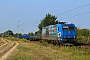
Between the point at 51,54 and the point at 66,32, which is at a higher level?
the point at 66,32

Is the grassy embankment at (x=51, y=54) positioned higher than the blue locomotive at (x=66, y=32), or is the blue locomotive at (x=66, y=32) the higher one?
the blue locomotive at (x=66, y=32)

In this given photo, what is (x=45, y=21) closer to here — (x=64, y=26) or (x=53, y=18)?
(x=53, y=18)

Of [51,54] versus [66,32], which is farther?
[66,32]

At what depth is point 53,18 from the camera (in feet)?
312

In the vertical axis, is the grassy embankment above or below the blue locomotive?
below

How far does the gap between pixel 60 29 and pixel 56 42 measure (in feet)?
9.21

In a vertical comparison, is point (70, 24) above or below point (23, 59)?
above

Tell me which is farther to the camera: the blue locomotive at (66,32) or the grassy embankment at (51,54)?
the blue locomotive at (66,32)

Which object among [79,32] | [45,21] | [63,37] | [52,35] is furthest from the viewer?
[45,21]

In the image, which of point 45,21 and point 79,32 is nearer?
point 79,32

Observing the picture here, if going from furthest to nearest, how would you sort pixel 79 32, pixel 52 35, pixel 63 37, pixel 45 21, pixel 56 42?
pixel 45 21 → pixel 79 32 → pixel 52 35 → pixel 56 42 → pixel 63 37

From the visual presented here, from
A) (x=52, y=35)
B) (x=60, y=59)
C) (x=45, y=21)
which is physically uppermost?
(x=45, y=21)

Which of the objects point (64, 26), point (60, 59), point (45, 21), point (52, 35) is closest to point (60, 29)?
point (64, 26)

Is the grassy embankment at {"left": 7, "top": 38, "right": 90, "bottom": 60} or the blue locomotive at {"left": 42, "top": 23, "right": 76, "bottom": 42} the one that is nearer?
the grassy embankment at {"left": 7, "top": 38, "right": 90, "bottom": 60}
